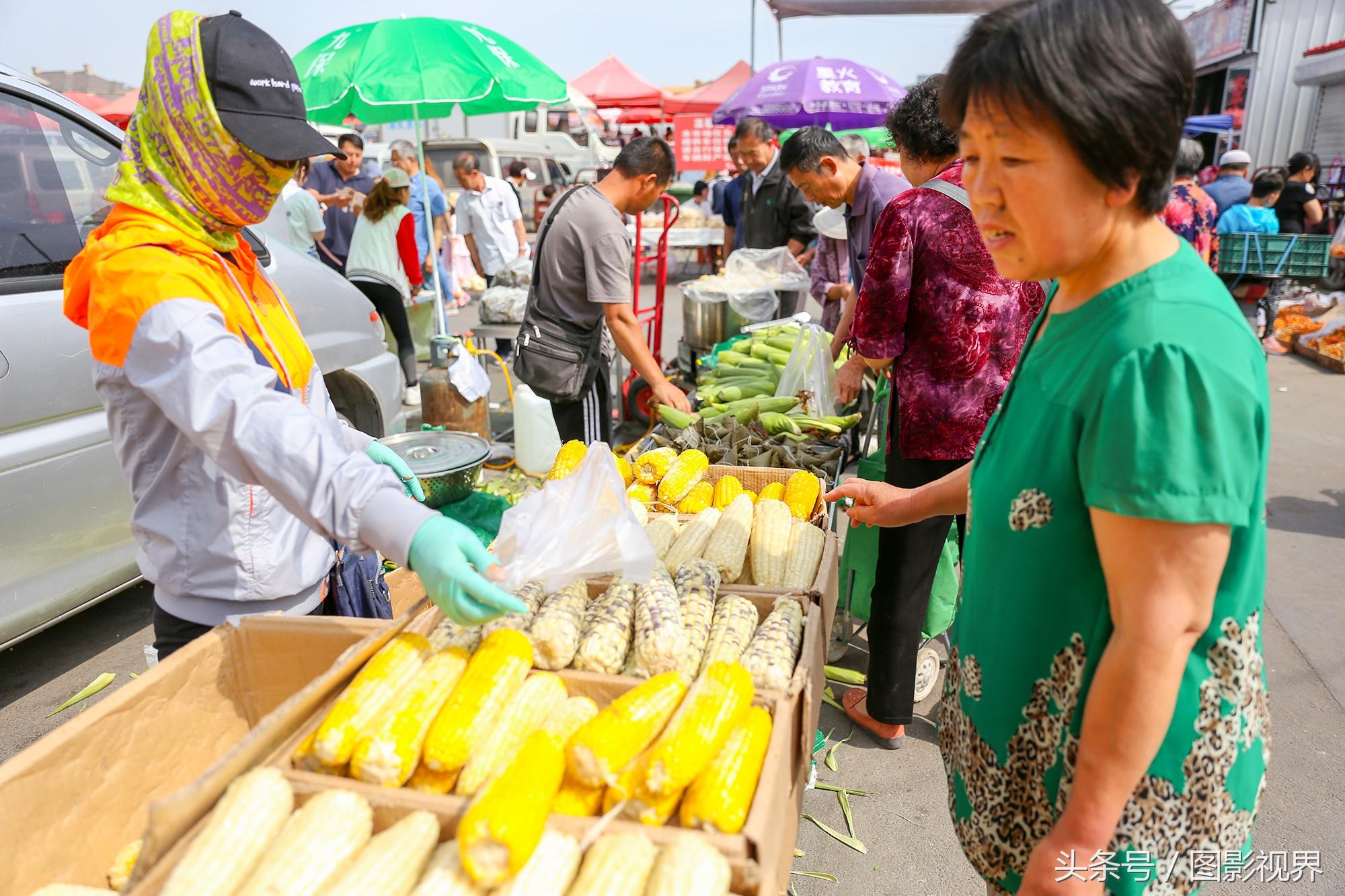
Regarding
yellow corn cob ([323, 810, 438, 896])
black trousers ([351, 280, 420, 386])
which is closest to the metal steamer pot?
yellow corn cob ([323, 810, 438, 896])

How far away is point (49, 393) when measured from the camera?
312 cm

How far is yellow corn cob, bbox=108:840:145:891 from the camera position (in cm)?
149

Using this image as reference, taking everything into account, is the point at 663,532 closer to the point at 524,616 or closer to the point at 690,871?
the point at 524,616

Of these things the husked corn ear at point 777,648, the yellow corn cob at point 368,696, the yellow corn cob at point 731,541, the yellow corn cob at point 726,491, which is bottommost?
the yellow corn cob at point 726,491

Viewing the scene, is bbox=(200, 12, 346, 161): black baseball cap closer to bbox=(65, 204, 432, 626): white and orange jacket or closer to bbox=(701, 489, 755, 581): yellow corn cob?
bbox=(65, 204, 432, 626): white and orange jacket

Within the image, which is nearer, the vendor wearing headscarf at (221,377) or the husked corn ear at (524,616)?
the vendor wearing headscarf at (221,377)

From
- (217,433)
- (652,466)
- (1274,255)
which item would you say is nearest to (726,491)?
(652,466)

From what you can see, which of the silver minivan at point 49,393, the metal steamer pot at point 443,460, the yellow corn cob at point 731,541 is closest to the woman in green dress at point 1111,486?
the yellow corn cob at point 731,541

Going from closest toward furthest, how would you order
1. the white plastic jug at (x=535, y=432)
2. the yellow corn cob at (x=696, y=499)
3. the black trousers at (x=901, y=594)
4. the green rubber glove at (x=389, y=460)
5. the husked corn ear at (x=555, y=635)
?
the husked corn ear at (x=555, y=635) → the green rubber glove at (x=389, y=460) → the black trousers at (x=901, y=594) → the yellow corn cob at (x=696, y=499) → the white plastic jug at (x=535, y=432)

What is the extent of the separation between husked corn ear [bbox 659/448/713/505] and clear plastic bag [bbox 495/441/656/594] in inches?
40.7

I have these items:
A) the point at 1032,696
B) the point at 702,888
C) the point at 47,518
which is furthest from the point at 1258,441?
the point at 47,518

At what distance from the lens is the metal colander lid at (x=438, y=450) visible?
4215 mm

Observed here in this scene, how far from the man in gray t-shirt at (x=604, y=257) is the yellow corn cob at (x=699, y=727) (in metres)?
2.78

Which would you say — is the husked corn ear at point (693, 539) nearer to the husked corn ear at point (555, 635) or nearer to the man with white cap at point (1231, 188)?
the husked corn ear at point (555, 635)
